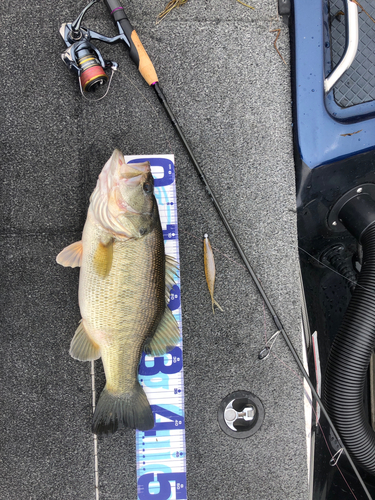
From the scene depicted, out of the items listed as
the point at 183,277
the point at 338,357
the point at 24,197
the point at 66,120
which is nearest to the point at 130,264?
the point at 183,277

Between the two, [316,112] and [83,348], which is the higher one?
[316,112]

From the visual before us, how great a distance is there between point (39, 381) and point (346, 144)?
1946 mm

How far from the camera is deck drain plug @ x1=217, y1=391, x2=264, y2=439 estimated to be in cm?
173

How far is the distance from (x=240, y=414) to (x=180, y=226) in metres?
1.03

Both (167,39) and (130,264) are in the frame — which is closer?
(130,264)

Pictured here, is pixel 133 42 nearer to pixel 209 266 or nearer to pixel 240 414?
pixel 209 266

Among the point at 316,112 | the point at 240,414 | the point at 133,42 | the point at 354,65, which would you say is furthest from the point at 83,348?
the point at 354,65

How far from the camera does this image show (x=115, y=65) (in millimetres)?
1707

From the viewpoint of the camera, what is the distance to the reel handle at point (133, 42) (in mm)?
1641

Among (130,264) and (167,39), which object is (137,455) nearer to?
(130,264)

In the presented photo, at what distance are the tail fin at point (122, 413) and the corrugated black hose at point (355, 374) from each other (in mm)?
953

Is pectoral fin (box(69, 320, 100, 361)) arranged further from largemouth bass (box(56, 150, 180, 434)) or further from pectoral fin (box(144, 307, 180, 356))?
pectoral fin (box(144, 307, 180, 356))

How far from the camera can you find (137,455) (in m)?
1.66

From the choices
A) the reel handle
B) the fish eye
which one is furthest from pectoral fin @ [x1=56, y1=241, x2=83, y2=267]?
the reel handle
